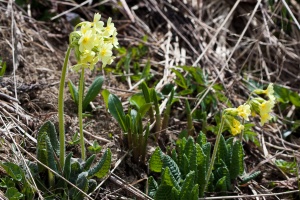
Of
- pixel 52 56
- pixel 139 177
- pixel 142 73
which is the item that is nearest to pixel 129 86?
pixel 142 73

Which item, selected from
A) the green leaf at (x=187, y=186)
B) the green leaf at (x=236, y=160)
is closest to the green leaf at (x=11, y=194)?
the green leaf at (x=187, y=186)

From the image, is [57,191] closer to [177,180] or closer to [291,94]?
[177,180]

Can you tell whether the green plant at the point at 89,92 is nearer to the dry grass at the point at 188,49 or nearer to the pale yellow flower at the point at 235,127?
the dry grass at the point at 188,49

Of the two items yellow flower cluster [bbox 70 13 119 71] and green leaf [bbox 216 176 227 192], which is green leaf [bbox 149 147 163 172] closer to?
green leaf [bbox 216 176 227 192]

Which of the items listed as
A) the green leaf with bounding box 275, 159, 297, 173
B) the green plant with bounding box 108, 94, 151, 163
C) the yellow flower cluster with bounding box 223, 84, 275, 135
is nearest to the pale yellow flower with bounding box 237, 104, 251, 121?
the yellow flower cluster with bounding box 223, 84, 275, 135

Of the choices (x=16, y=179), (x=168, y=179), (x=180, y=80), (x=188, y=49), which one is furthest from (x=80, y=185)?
(x=188, y=49)

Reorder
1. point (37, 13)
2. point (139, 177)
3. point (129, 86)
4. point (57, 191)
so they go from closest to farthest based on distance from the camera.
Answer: point (57, 191) < point (139, 177) < point (129, 86) < point (37, 13)
